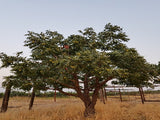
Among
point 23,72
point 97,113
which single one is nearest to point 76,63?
point 23,72

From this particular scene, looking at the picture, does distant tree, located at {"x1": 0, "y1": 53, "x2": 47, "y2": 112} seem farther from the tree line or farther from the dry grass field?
the dry grass field

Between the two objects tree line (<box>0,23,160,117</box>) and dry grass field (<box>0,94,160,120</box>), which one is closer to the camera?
tree line (<box>0,23,160,117</box>)

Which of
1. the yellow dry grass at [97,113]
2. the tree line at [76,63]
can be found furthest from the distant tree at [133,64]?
the yellow dry grass at [97,113]

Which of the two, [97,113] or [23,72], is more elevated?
[23,72]

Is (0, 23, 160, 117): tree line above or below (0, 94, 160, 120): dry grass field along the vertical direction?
above

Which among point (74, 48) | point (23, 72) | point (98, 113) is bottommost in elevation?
point (98, 113)

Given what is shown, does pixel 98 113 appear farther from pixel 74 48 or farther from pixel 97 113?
pixel 74 48

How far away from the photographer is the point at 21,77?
7766mm

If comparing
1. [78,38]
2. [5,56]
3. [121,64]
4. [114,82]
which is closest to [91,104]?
[114,82]

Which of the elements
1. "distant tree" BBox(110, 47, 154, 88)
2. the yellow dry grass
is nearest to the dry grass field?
the yellow dry grass

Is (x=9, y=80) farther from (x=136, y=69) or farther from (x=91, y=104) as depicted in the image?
(x=136, y=69)

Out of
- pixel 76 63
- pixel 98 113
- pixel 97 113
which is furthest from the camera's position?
pixel 98 113

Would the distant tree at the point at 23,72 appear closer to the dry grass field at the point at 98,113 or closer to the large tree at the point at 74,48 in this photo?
the large tree at the point at 74,48

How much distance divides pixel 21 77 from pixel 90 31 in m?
5.79
